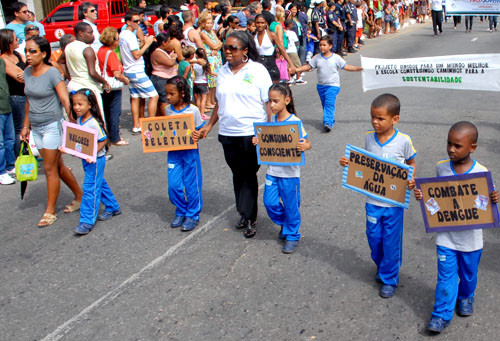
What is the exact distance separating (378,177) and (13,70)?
5607 mm

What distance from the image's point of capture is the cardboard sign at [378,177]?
3945mm

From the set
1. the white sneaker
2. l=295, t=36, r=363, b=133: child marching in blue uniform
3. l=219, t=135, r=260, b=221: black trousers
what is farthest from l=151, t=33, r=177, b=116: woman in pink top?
l=219, t=135, r=260, b=221: black trousers

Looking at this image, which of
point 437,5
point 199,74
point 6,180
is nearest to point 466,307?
point 6,180

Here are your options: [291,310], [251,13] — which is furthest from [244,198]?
[251,13]

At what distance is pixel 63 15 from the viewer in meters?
20.4

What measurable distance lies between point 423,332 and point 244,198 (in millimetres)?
2210

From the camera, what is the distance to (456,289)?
3.73m

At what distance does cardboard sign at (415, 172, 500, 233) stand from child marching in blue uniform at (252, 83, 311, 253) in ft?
4.41

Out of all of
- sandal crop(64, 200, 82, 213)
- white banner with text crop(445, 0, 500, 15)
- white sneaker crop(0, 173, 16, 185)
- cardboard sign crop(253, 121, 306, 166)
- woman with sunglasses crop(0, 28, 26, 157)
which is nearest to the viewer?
cardboard sign crop(253, 121, 306, 166)

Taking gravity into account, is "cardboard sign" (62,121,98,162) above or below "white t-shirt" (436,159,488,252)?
above

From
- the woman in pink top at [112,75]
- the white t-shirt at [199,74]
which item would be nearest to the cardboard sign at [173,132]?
the woman in pink top at [112,75]

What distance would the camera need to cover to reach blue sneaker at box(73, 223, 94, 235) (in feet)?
18.7

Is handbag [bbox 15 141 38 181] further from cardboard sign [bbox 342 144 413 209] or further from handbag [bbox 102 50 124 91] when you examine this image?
cardboard sign [bbox 342 144 413 209]

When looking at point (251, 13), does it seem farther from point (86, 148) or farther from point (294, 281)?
point (294, 281)
